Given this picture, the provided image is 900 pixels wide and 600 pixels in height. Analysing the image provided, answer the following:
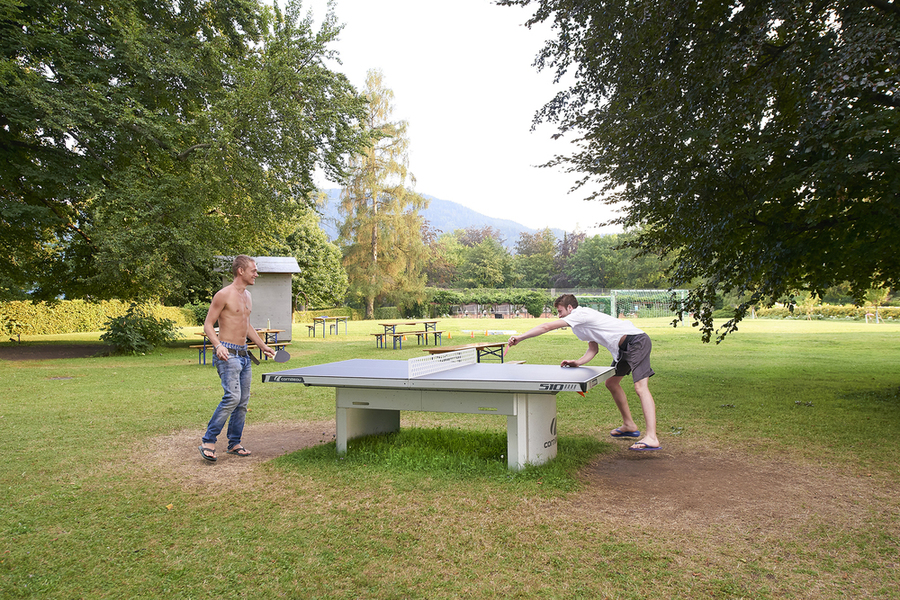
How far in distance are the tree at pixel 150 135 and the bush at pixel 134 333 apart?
3.15 ft

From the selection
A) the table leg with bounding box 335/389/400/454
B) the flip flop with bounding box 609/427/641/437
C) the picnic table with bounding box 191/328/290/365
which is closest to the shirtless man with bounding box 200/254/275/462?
the table leg with bounding box 335/389/400/454

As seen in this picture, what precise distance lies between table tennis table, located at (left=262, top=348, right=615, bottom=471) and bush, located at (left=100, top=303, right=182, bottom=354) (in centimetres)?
1478

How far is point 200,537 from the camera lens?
381cm

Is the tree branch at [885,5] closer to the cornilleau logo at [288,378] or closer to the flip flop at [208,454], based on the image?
the cornilleau logo at [288,378]

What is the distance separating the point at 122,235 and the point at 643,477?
15144 mm

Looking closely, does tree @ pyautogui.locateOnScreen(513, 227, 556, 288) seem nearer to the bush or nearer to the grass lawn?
the bush

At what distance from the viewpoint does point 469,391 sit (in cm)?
505

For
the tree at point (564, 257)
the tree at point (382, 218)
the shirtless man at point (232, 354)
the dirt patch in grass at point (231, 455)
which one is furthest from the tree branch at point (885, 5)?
the tree at point (564, 257)

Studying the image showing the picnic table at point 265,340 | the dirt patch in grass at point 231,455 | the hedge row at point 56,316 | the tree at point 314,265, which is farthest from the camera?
the tree at point 314,265

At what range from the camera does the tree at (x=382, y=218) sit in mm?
48344

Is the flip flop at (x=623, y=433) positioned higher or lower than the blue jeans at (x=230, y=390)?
lower

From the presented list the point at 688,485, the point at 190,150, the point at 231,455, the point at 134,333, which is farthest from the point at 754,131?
the point at 134,333

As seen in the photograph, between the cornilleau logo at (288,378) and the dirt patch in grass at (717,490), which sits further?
the cornilleau logo at (288,378)

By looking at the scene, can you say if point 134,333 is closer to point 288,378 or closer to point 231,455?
point 231,455
